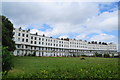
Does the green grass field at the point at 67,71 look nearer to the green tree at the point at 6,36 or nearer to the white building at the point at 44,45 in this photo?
the green tree at the point at 6,36

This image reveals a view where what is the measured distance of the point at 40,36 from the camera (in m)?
52.8

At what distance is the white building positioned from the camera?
43.4m

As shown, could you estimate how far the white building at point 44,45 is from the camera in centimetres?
4336

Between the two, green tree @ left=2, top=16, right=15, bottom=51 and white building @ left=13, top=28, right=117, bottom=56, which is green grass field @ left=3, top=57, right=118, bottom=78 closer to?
green tree @ left=2, top=16, right=15, bottom=51

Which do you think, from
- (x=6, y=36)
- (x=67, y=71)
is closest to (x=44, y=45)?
(x=6, y=36)

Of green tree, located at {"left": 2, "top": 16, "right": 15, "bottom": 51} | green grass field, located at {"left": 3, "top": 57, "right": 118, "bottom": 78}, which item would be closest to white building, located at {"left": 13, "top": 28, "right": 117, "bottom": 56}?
green tree, located at {"left": 2, "top": 16, "right": 15, "bottom": 51}

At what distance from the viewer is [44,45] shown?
54281 millimetres

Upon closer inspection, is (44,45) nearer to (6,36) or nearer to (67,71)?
(6,36)

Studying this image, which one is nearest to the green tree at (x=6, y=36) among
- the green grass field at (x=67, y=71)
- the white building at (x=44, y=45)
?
the green grass field at (x=67, y=71)

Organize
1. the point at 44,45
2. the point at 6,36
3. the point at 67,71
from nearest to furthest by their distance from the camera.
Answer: the point at 67,71 < the point at 6,36 < the point at 44,45

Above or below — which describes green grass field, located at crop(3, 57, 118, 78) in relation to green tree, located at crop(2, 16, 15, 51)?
below

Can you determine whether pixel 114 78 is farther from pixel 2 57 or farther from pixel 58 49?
pixel 58 49

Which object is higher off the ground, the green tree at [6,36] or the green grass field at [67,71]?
the green tree at [6,36]

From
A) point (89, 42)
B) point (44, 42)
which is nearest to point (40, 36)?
point (44, 42)
